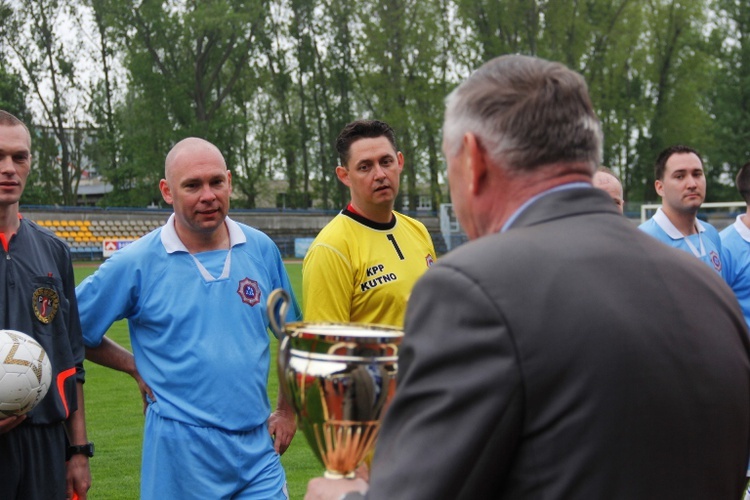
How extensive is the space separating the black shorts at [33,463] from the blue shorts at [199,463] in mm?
429

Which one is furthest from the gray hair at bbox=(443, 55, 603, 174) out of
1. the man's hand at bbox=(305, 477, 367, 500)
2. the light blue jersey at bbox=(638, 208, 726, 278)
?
the light blue jersey at bbox=(638, 208, 726, 278)

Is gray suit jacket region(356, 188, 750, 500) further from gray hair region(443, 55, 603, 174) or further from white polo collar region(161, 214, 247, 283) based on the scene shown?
white polo collar region(161, 214, 247, 283)

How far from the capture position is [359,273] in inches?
181

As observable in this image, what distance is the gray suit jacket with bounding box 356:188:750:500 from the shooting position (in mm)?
1605

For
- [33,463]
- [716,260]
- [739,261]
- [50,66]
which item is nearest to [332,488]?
[33,463]

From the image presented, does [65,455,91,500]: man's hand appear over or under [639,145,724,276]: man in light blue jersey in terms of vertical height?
under

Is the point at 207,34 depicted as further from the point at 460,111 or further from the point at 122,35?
the point at 460,111

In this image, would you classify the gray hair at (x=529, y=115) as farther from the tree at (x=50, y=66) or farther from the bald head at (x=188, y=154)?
the tree at (x=50, y=66)

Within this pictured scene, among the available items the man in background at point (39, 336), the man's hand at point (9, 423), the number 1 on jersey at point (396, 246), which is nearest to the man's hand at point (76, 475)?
the man in background at point (39, 336)

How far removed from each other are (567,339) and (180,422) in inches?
116

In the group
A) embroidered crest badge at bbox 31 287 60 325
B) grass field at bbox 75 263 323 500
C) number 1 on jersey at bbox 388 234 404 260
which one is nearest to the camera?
embroidered crest badge at bbox 31 287 60 325

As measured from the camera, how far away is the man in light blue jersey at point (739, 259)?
6.67 metres

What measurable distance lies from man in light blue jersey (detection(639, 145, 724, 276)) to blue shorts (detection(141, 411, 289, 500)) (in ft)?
12.1

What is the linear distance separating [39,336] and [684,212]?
473 centimetres
